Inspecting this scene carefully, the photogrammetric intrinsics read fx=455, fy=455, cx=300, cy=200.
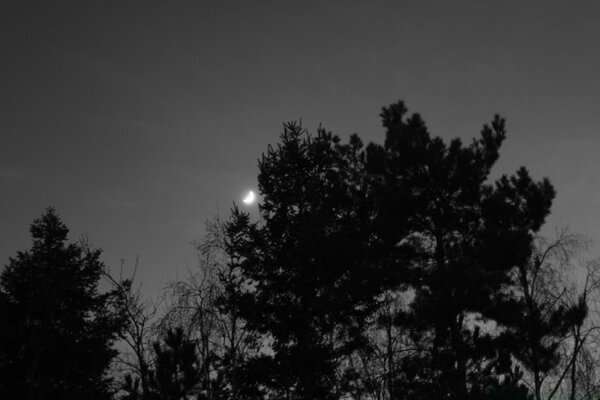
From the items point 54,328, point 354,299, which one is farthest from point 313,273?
point 54,328

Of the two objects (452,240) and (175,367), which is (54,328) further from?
(452,240)

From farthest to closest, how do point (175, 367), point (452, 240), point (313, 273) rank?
point (313, 273), point (452, 240), point (175, 367)

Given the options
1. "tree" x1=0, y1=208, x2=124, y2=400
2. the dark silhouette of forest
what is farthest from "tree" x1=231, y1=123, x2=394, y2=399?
"tree" x1=0, y1=208, x2=124, y2=400

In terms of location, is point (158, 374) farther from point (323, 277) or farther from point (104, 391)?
point (104, 391)

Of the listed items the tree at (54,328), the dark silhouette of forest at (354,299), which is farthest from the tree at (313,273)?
the tree at (54,328)

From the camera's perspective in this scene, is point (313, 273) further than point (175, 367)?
Yes

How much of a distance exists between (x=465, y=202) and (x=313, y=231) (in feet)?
16.4

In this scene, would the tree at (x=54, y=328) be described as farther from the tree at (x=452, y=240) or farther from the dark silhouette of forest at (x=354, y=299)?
the tree at (x=452, y=240)

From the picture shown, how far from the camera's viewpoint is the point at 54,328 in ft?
61.4

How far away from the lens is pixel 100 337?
18.9 meters

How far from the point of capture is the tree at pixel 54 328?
17.4 meters

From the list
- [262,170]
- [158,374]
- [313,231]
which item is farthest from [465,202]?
[158,374]

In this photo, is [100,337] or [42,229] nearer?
[100,337]

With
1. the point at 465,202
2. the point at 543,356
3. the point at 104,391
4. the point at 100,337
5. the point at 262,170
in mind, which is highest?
the point at 262,170
